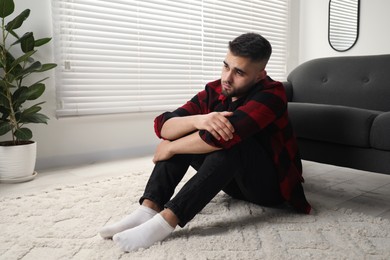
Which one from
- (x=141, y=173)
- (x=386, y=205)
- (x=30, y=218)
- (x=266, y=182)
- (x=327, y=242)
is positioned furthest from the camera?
(x=141, y=173)

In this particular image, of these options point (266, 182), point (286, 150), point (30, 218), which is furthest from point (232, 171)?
point (30, 218)

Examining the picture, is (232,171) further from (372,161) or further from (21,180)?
(21,180)

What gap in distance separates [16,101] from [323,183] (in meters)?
1.99

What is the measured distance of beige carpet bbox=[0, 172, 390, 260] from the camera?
4.27ft

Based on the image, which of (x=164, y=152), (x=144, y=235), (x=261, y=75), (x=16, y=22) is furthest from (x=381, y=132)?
(x=16, y=22)

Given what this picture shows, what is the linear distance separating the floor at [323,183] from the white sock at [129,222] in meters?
0.87

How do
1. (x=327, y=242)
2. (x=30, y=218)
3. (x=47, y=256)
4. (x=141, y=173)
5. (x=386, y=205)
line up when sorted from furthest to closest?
1. (x=141, y=173)
2. (x=386, y=205)
3. (x=30, y=218)
4. (x=327, y=242)
5. (x=47, y=256)

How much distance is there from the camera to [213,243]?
4.51 feet

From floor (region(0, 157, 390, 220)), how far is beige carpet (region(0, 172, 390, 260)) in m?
0.19

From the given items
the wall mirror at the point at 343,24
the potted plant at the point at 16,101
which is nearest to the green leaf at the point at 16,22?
the potted plant at the point at 16,101

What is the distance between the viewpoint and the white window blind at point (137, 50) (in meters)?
2.79

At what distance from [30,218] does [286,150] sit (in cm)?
118

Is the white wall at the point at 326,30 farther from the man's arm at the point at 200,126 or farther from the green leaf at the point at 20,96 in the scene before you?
the green leaf at the point at 20,96

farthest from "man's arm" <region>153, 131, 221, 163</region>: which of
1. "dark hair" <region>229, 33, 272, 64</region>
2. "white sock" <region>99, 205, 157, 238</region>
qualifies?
"dark hair" <region>229, 33, 272, 64</region>
